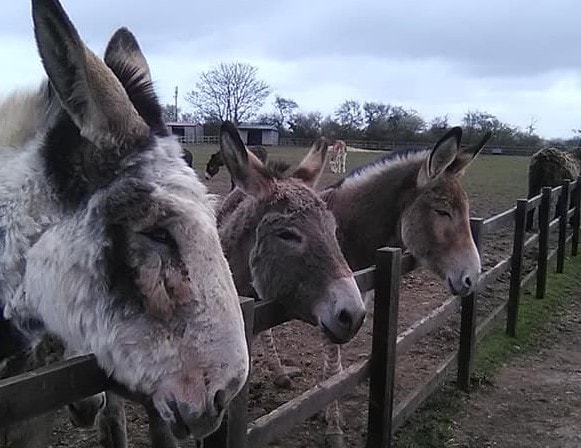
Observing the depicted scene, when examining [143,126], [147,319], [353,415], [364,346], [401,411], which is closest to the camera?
[147,319]

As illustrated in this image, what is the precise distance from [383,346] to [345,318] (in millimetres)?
840

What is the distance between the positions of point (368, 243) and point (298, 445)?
1745 millimetres

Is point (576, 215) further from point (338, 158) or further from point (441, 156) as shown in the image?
point (338, 158)

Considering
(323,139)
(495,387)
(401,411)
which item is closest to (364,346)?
(495,387)

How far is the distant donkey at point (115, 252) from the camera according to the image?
1.68 m

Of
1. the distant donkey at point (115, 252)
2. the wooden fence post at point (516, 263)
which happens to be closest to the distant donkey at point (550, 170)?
the wooden fence post at point (516, 263)

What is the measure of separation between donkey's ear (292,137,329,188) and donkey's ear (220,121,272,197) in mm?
440

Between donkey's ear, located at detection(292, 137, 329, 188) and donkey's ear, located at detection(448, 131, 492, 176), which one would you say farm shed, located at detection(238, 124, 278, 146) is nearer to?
donkey's ear, located at detection(448, 131, 492, 176)

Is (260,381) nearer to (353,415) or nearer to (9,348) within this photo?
(353,415)

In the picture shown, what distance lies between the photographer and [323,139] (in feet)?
16.1

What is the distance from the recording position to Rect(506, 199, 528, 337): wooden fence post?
22.0 ft

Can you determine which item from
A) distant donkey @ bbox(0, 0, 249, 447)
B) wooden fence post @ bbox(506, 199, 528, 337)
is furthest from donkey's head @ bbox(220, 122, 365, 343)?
wooden fence post @ bbox(506, 199, 528, 337)

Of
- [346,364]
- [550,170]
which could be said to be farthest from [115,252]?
[550,170]

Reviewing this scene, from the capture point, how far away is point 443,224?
504 centimetres
